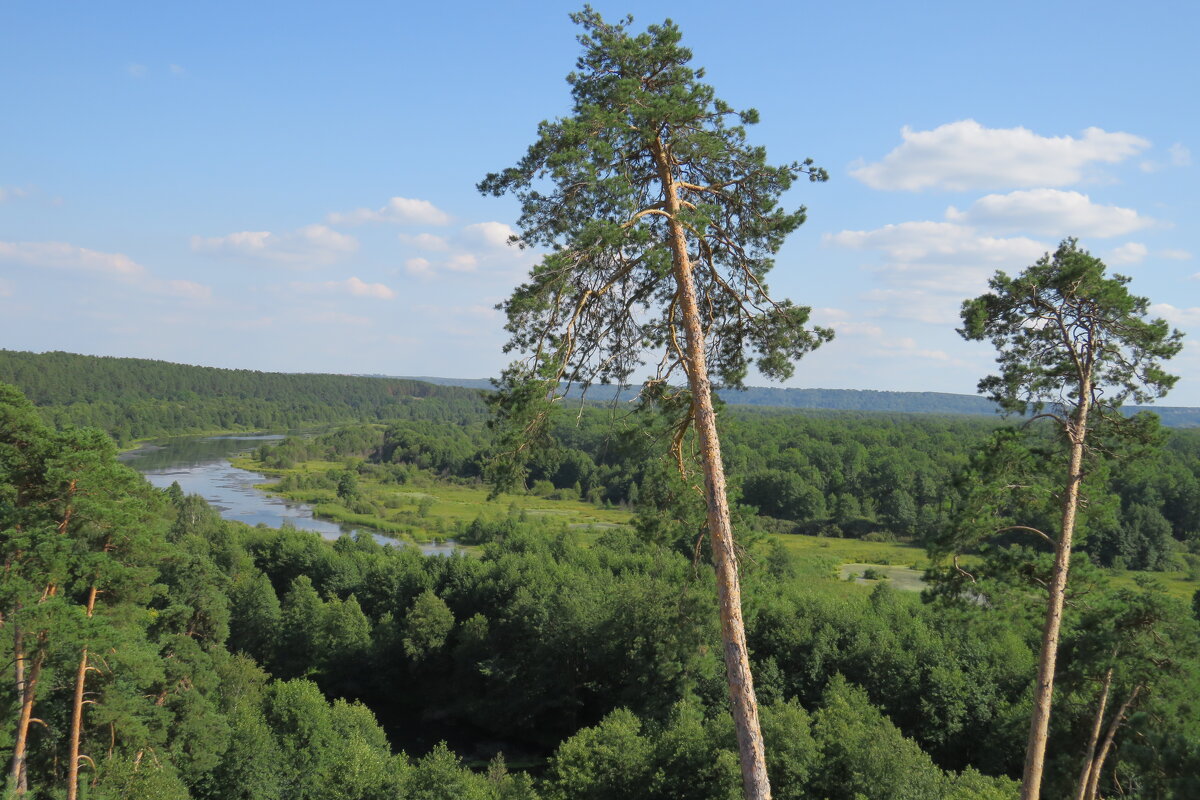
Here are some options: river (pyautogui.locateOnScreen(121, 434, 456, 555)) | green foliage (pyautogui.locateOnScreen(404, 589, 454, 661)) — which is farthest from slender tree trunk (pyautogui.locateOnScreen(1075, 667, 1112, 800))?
river (pyautogui.locateOnScreen(121, 434, 456, 555))

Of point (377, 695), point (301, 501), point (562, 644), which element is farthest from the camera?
point (301, 501)

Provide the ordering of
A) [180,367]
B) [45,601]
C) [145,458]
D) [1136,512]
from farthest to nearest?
[180,367]
[145,458]
[1136,512]
[45,601]

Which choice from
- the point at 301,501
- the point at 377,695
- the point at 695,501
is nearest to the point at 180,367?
the point at 301,501

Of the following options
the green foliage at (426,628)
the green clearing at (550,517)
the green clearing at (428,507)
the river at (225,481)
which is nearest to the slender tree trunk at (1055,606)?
the green foliage at (426,628)

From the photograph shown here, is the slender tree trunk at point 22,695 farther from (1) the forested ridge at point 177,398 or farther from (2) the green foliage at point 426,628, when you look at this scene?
(1) the forested ridge at point 177,398

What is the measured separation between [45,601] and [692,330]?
36.7 feet

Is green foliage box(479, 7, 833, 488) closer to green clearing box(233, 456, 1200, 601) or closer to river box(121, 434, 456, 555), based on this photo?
green clearing box(233, 456, 1200, 601)

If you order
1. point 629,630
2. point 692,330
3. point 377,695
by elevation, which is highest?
point 692,330

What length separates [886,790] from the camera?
46.5 ft

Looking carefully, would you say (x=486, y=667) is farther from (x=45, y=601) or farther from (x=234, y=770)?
(x=45, y=601)

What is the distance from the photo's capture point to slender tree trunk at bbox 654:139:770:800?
7.12m

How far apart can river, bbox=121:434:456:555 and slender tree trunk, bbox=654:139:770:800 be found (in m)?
32.4

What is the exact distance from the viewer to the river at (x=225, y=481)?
57.6 metres

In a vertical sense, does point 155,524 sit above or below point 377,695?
above
